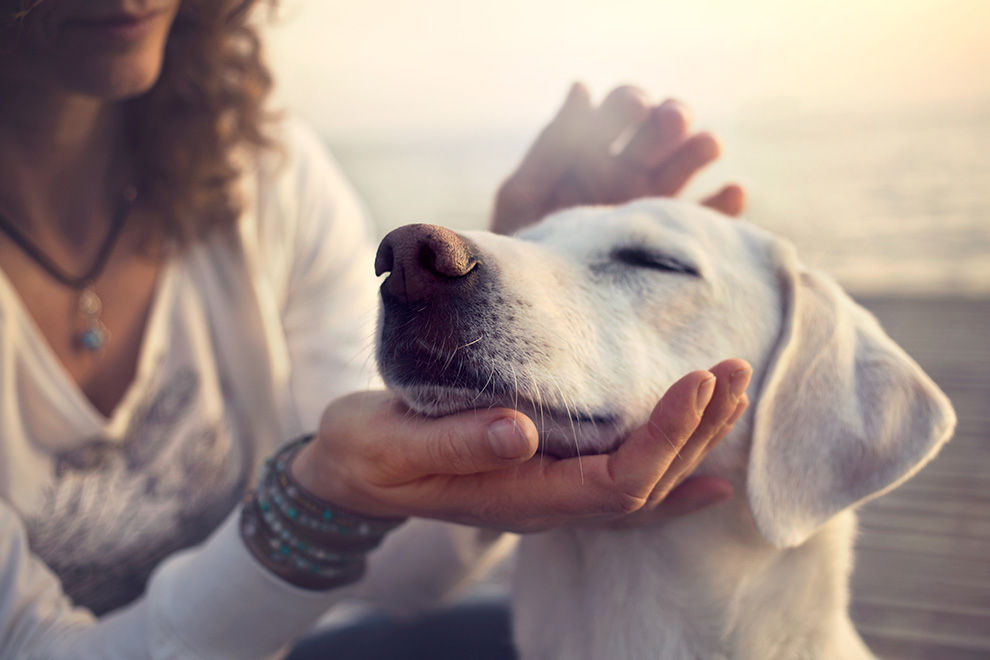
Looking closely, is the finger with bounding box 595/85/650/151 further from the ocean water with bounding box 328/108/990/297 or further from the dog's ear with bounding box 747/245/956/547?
the ocean water with bounding box 328/108/990/297

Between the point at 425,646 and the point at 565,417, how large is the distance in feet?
4.28

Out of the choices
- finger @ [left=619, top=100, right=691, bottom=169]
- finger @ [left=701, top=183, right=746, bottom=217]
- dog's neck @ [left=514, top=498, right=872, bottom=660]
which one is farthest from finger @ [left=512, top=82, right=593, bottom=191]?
dog's neck @ [left=514, top=498, right=872, bottom=660]

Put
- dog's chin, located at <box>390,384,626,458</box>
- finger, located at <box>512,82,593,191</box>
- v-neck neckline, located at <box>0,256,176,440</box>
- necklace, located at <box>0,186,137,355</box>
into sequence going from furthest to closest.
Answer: finger, located at <box>512,82,593,191</box> < necklace, located at <box>0,186,137,355</box> < v-neck neckline, located at <box>0,256,176,440</box> < dog's chin, located at <box>390,384,626,458</box>

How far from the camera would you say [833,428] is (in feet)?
4.51

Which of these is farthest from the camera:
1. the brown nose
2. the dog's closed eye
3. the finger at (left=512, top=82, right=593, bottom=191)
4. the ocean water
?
the ocean water

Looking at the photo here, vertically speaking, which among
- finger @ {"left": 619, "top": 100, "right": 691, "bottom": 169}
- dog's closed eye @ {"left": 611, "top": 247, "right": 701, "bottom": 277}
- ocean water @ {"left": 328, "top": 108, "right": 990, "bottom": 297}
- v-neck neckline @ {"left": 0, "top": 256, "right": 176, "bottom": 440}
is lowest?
ocean water @ {"left": 328, "top": 108, "right": 990, "bottom": 297}

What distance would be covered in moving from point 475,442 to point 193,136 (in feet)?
5.00

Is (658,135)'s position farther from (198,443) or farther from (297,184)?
(198,443)

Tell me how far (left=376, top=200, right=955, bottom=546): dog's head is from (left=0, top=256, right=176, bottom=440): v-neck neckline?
1.02 m

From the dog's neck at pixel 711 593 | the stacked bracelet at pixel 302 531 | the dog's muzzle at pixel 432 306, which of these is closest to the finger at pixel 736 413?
the dog's neck at pixel 711 593

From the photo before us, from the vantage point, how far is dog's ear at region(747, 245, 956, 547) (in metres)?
1.34

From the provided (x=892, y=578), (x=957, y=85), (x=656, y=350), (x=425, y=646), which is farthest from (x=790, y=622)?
(x=957, y=85)

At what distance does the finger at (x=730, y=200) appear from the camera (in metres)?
2.07

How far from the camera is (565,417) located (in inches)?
48.1
